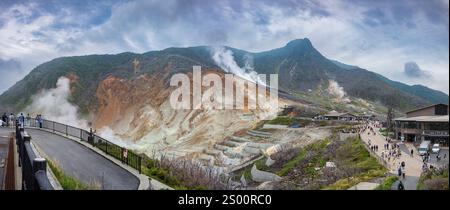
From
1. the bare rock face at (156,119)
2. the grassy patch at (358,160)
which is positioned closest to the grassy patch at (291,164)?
the grassy patch at (358,160)

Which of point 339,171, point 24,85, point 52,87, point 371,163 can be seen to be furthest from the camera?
point 52,87

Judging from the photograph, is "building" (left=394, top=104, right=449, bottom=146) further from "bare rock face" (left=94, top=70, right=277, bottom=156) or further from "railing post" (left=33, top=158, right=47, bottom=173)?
"bare rock face" (left=94, top=70, right=277, bottom=156)

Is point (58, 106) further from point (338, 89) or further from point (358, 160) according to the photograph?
point (338, 89)

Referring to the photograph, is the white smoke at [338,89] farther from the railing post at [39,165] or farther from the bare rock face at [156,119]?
the bare rock face at [156,119]

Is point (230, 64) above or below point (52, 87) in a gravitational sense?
above

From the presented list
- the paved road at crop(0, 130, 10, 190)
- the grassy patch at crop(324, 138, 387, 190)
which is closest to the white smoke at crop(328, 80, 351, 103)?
the grassy patch at crop(324, 138, 387, 190)

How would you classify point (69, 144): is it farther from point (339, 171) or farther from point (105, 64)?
point (105, 64)
